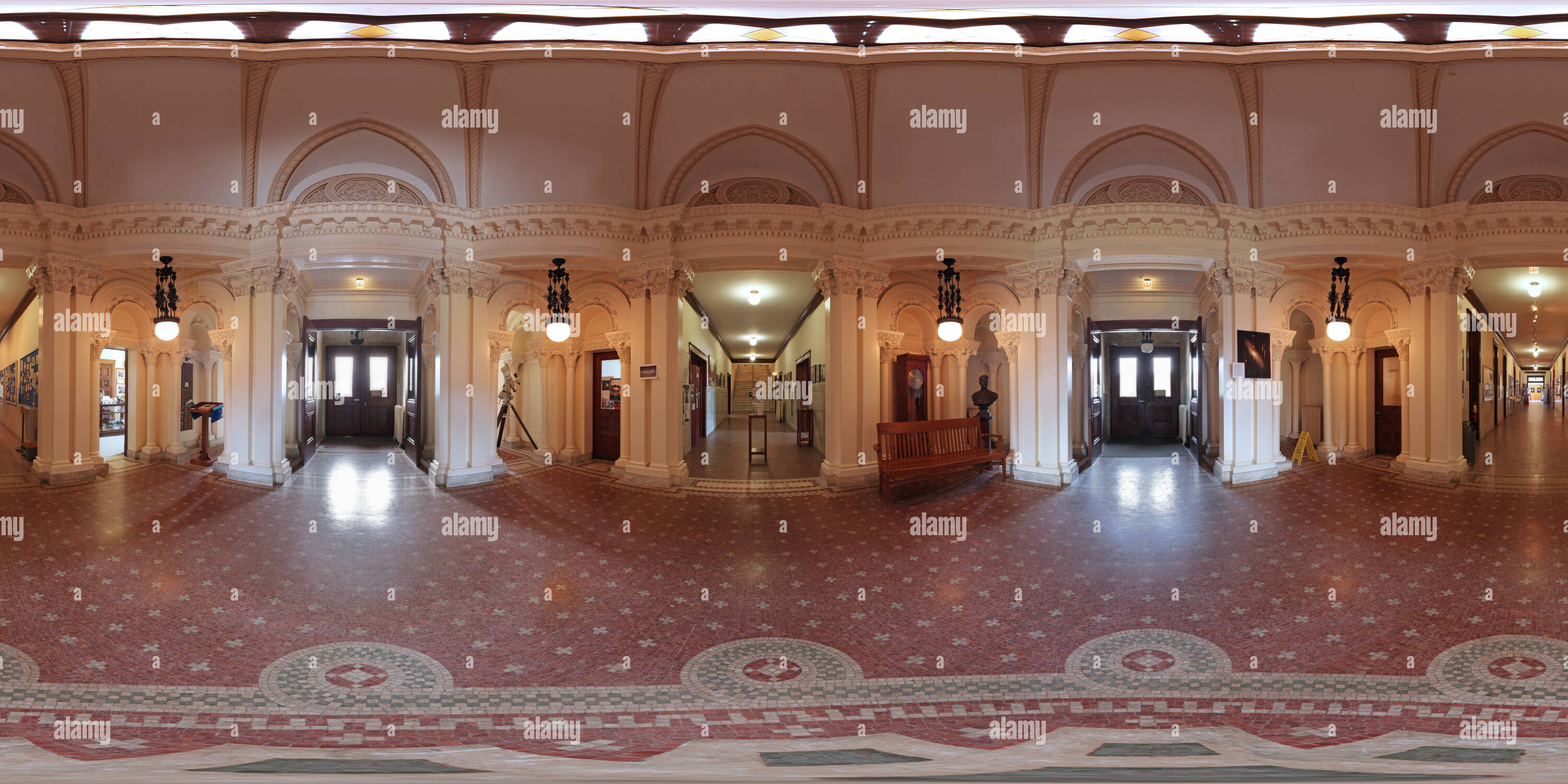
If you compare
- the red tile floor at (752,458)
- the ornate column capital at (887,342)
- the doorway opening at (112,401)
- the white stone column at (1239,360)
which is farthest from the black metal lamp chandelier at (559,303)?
the white stone column at (1239,360)

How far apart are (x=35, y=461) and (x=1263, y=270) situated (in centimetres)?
1119

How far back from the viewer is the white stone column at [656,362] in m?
6.71

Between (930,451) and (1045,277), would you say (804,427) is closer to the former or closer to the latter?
(930,451)

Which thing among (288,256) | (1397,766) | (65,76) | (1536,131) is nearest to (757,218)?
(288,256)

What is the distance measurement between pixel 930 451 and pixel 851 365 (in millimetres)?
1216

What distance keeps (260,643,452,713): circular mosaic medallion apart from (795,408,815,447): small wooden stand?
6717 mm

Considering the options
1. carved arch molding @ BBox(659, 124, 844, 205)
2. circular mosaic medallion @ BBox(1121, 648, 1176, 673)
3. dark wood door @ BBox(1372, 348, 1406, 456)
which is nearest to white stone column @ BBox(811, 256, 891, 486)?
carved arch molding @ BBox(659, 124, 844, 205)

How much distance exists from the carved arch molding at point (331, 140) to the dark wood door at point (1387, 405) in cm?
1200

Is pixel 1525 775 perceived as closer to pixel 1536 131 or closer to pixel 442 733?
pixel 442 733

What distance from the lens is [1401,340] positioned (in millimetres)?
8070

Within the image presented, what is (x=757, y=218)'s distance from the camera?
657cm

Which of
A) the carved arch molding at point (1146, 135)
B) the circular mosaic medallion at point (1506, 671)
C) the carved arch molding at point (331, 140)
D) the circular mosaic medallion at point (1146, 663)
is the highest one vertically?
the carved arch molding at point (1146, 135)

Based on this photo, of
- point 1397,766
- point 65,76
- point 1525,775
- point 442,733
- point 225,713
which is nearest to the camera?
point 1525,775

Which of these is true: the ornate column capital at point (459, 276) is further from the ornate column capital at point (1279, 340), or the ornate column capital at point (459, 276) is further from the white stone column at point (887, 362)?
the ornate column capital at point (1279, 340)
